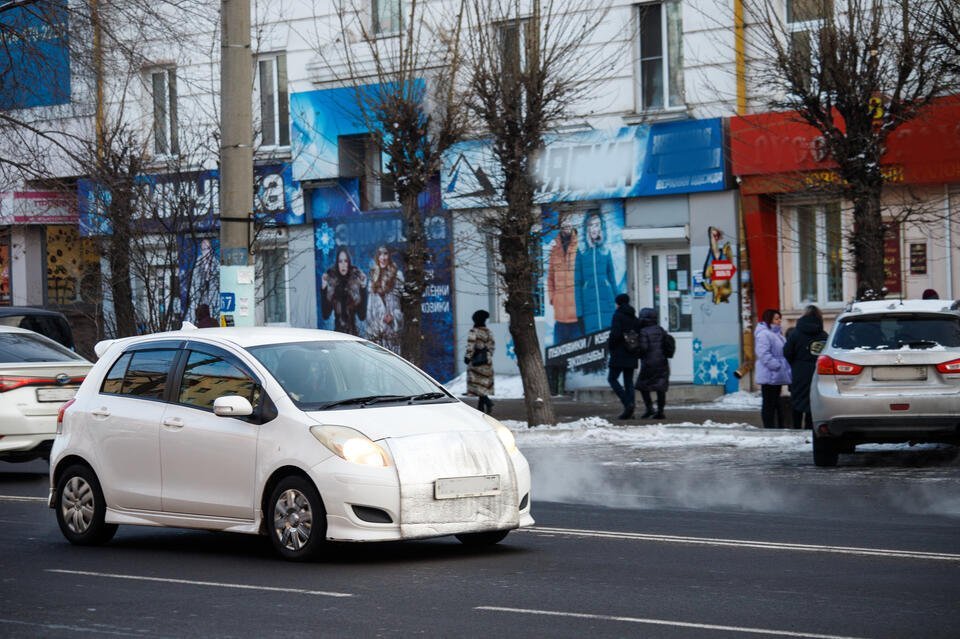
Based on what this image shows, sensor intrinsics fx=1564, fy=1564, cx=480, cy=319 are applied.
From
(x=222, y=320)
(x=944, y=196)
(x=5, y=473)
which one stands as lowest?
(x=5, y=473)

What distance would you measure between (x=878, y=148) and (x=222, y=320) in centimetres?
872

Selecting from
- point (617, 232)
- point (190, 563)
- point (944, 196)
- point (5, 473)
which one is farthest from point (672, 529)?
point (617, 232)

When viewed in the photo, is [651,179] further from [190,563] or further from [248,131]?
[190,563]

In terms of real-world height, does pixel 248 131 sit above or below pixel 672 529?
above

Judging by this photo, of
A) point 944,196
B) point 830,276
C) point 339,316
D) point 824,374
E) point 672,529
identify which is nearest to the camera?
point 672,529

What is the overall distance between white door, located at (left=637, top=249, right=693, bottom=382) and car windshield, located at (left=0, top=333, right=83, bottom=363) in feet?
38.9

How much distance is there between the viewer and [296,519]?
9789 mm

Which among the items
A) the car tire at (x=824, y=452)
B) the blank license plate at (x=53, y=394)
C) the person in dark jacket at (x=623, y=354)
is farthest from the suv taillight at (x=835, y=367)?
the blank license plate at (x=53, y=394)

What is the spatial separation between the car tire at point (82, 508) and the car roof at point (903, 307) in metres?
8.22

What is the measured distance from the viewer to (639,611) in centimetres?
780

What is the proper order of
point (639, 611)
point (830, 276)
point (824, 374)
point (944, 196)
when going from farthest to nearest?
point (830, 276), point (944, 196), point (824, 374), point (639, 611)

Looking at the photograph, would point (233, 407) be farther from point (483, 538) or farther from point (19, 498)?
point (19, 498)

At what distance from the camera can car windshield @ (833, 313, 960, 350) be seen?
1571 centimetres

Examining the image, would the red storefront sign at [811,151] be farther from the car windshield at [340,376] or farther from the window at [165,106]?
the car windshield at [340,376]
